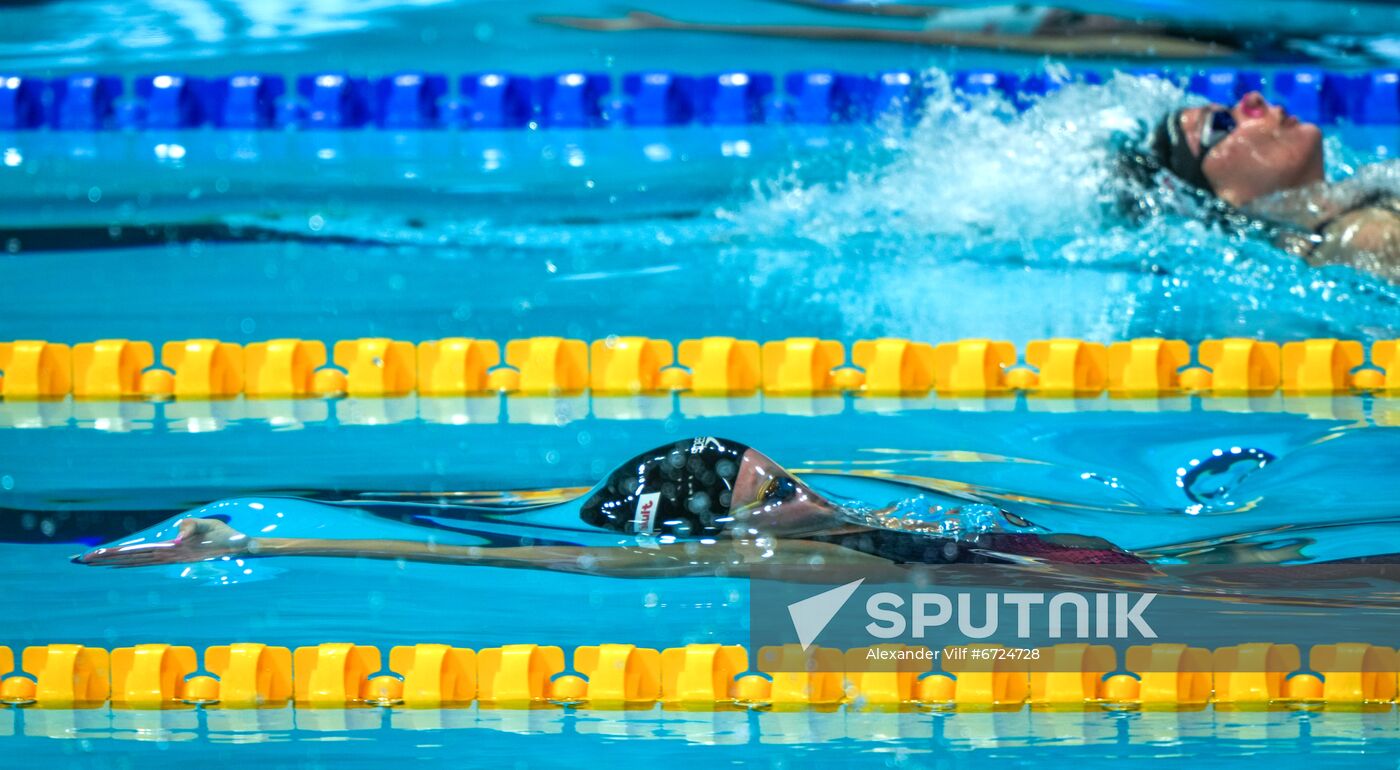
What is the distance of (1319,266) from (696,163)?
2.15 m

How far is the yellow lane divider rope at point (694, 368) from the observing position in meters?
3.56

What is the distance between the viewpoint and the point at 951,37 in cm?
637

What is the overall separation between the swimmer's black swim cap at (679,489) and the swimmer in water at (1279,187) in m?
2.15

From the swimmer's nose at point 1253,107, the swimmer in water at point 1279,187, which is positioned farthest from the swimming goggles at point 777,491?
the swimmer's nose at point 1253,107

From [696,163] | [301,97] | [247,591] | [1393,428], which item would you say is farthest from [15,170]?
[1393,428]

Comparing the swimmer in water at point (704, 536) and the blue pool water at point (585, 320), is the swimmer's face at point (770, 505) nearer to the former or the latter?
the swimmer in water at point (704, 536)

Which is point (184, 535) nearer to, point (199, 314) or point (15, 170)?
point (199, 314)

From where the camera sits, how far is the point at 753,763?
234 cm

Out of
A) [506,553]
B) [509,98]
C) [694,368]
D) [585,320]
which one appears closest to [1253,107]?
[694,368]

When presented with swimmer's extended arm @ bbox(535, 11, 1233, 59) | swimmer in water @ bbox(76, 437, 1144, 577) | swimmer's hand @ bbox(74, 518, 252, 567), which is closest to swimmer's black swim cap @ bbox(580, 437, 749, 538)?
swimmer in water @ bbox(76, 437, 1144, 577)

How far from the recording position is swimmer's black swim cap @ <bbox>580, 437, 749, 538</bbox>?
2.71 metres

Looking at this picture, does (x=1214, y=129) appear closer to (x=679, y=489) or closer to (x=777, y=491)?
(x=777, y=491)

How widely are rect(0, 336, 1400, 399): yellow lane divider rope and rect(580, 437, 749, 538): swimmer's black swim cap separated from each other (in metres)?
0.84

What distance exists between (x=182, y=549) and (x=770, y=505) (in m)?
1.08
